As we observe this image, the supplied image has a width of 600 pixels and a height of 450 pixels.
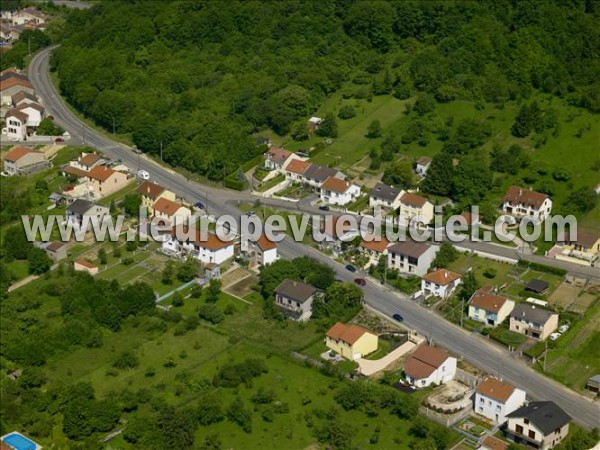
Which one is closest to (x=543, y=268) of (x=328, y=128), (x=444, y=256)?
(x=444, y=256)

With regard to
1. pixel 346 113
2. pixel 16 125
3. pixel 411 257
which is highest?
pixel 346 113

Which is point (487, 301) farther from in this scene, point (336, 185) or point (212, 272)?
point (336, 185)

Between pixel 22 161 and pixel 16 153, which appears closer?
pixel 22 161

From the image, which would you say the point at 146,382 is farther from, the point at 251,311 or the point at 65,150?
the point at 65,150

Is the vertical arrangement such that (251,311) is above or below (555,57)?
below

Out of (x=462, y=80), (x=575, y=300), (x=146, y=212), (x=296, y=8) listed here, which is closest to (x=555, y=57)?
(x=462, y=80)

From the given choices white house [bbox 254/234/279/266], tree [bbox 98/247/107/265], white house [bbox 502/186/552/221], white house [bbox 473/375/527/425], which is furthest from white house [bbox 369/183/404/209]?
white house [bbox 473/375/527/425]

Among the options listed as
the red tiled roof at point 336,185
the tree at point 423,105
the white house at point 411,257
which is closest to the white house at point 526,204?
the white house at point 411,257
